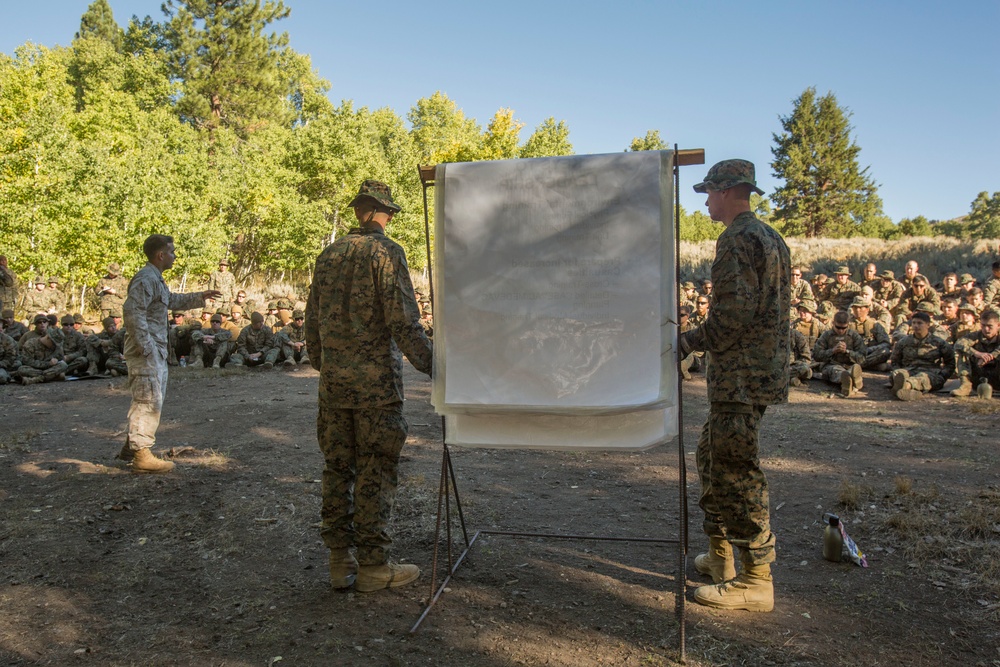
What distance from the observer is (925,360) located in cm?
1115

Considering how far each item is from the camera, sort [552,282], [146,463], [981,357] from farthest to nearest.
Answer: [981,357] → [146,463] → [552,282]

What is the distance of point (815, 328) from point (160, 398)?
37.4 feet

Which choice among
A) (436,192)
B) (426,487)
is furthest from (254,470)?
(436,192)

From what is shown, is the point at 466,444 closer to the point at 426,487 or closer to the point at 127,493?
the point at 426,487

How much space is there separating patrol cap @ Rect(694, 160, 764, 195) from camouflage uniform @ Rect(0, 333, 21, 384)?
13649 millimetres

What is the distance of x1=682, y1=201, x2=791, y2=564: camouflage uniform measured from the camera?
11.3 ft

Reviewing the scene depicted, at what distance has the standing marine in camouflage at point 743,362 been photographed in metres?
3.45

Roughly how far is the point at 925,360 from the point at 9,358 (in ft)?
52.9

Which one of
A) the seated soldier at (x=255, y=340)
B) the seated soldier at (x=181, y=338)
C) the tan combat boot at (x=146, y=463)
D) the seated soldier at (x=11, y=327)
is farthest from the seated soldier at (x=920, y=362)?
the seated soldier at (x=11, y=327)

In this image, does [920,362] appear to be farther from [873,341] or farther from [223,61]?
[223,61]

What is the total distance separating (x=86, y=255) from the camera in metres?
21.2

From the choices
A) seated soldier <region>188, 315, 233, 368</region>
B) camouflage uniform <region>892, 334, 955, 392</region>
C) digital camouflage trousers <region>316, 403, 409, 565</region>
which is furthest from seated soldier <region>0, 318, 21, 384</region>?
camouflage uniform <region>892, 334, 955, 392</region>

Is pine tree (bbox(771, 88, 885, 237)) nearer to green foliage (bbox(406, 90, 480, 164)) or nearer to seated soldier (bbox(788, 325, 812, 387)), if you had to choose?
green foliage (bbox(406, 90, 480, 164))

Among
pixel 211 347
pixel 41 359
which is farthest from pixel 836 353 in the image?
pixel 41 359
